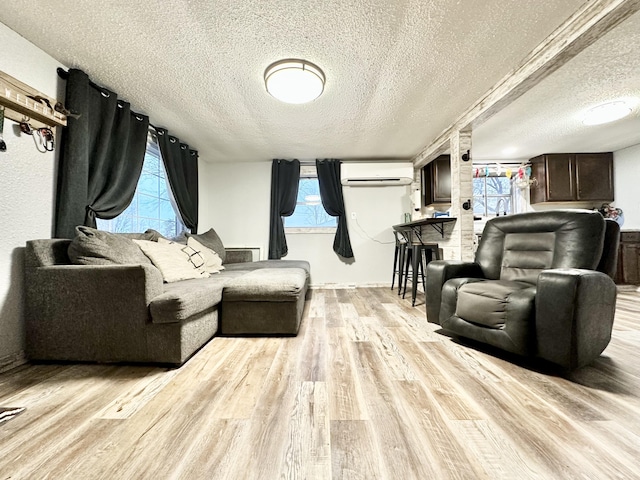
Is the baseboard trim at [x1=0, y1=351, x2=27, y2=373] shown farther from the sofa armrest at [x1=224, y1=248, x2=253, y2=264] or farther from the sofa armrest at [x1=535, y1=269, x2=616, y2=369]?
the sofa armrest at [x1=535, y1=269, x2=616, y2=369]

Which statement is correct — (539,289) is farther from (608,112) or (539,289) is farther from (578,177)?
(578,177)

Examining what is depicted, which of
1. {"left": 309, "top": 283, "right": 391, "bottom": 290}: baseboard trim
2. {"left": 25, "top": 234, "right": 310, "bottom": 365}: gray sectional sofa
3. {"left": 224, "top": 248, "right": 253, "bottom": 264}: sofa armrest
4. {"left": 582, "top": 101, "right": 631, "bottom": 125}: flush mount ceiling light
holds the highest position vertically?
{"left": 582, "top": 101, "right": 631, "bottom": 125}: flush mount ceiling light

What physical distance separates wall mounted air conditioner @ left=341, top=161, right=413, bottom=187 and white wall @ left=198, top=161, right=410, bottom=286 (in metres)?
0.26

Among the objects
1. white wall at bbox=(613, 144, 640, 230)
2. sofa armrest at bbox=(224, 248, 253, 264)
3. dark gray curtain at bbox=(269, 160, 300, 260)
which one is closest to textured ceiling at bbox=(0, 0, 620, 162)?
dark gray curtain at bbox=(269, 160, 300, 260)

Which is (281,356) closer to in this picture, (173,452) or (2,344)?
(173,452)

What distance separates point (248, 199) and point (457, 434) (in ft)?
13.7

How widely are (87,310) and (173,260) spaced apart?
84 centimetres

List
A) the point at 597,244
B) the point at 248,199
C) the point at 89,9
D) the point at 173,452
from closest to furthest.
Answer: the point at 173,452, the point at 89,9, the point at 597,244, the point at 248,199

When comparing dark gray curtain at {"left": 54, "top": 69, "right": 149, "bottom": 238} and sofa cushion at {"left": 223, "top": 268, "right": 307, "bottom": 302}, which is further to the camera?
sofa cushion at {"left": 223, "top": 268, "right": 307, "bottom": 302}

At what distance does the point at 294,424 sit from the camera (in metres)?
1.06

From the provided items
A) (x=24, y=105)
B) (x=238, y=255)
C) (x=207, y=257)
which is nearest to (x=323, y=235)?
(x=238, y=255)

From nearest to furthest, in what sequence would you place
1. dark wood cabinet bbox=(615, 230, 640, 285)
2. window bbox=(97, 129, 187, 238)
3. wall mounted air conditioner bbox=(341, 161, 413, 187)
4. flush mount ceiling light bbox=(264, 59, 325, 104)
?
flush mount ceiling light bbox=(264, 59, 325, 104) → window bbox=(97, 129, 187, 238) → dark wood cabinet bbox=(615, 230, 640, 285) → wall mounted air conditioner bbox=(341, 161, 413, 187)

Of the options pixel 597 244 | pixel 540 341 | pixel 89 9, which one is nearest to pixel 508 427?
pixel 540 341

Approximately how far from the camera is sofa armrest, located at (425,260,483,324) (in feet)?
7.04
